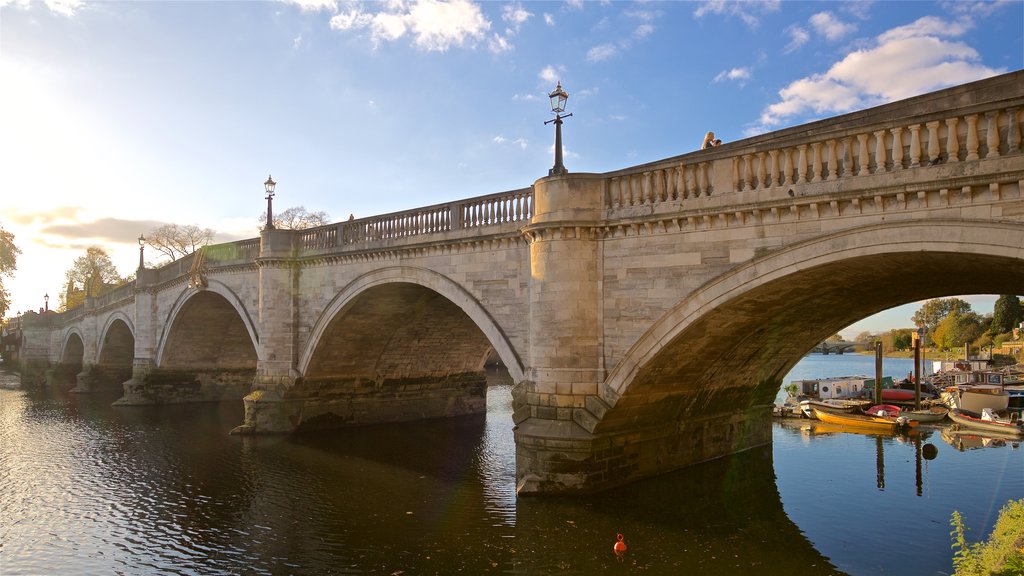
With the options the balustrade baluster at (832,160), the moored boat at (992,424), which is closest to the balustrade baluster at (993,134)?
the balustrade baluster at (832,160)

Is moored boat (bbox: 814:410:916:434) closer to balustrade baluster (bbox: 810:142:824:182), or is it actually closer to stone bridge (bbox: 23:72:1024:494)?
stone bridge (bbox: 23:72:1024:494)

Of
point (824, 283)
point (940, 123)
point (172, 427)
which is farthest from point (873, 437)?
point (172, 427)

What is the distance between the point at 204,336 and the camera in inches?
1325

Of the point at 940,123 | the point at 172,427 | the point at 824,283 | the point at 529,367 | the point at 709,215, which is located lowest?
the point at 172,427

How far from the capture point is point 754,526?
494 inches

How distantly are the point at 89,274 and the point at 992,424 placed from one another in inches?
3087

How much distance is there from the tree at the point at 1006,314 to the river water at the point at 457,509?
177 ft

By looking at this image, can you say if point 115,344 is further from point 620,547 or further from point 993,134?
point 993,134

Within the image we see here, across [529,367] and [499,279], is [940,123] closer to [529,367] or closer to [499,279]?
[529,367]

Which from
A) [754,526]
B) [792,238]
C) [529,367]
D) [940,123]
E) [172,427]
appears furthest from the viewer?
[172,427]

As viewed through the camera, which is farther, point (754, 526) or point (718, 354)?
point (718, 354)

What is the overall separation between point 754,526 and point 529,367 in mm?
5088

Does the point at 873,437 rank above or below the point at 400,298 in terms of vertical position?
below

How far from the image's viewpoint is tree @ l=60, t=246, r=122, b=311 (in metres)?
72.2
